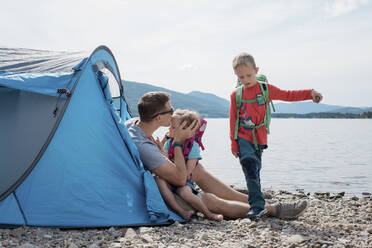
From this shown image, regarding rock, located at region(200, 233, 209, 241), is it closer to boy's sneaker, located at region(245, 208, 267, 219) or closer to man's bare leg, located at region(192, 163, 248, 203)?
boy's sneaker, located at region(245, 208, 267, 219)

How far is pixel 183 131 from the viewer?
17.1 feet

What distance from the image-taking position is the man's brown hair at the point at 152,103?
523cm

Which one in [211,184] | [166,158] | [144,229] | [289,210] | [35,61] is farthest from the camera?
[35,61]

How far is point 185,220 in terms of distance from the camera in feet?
16.9

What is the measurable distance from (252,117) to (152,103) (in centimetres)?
138

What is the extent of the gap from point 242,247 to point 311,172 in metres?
11.6

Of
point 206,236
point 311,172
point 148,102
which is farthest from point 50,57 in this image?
point 311,172

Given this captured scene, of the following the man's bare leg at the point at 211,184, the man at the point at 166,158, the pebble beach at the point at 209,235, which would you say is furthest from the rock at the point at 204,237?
the man's bare leg at the point at 211,184

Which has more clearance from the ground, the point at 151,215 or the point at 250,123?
the point at 250,123

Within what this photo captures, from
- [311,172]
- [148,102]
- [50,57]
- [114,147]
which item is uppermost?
[50,57]

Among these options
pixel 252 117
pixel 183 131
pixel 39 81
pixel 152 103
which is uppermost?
pixel 39 81

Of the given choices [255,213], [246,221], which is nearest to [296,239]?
[246,221]

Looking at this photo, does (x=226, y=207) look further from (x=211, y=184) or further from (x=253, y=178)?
(x=253, y=178)

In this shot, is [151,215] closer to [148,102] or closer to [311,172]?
[148,102]
